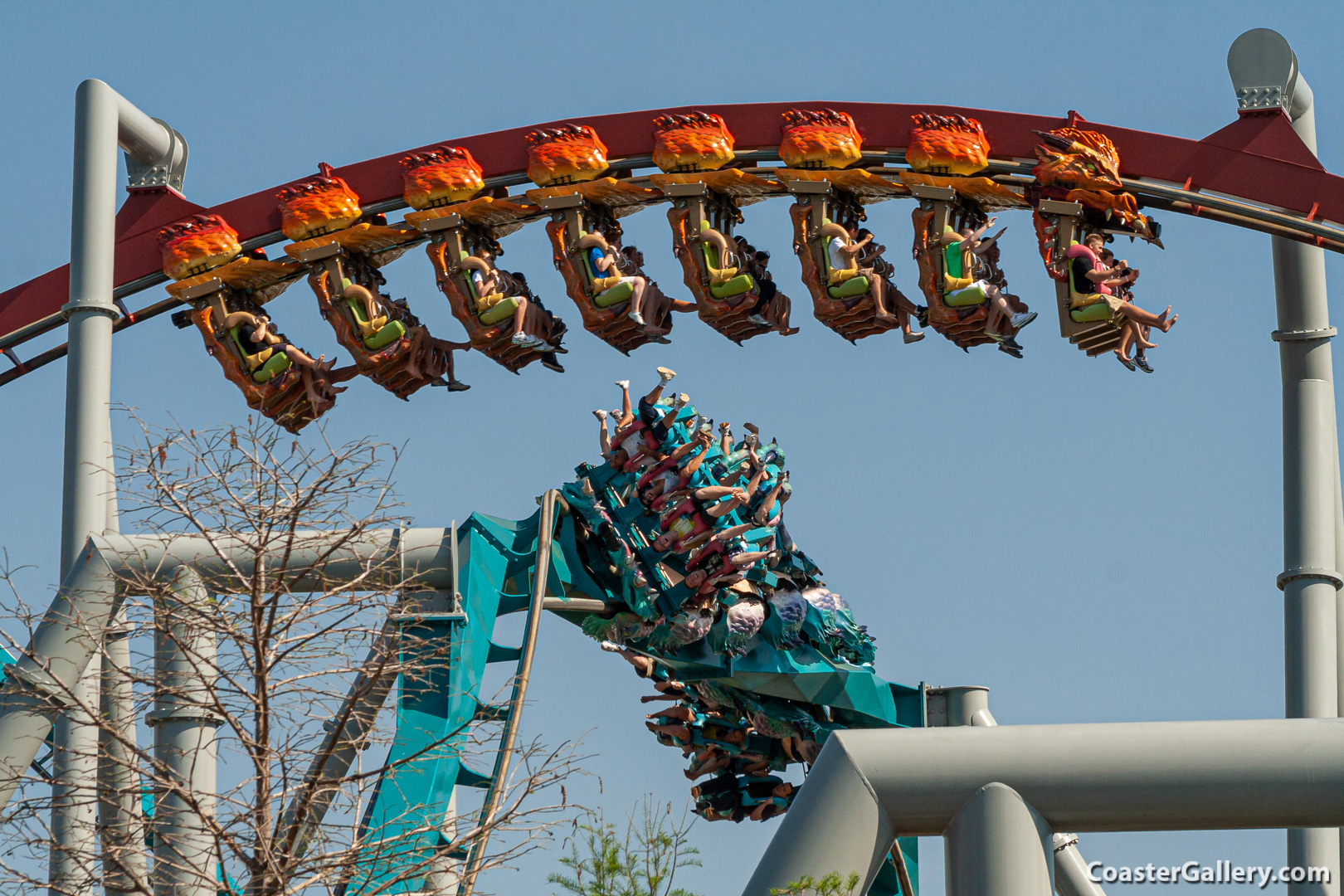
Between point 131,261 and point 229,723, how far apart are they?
7.16 m

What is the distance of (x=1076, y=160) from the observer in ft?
43.3

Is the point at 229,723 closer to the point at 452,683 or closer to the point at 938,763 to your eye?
the point at 938,763

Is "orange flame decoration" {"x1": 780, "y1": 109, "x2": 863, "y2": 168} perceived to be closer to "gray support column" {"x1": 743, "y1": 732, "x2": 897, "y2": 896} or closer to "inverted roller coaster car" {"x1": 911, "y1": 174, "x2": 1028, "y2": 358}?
"inverted roller coaster car" {"x1": 911, "y1": 174, "x2": 1028, "y2": 358}

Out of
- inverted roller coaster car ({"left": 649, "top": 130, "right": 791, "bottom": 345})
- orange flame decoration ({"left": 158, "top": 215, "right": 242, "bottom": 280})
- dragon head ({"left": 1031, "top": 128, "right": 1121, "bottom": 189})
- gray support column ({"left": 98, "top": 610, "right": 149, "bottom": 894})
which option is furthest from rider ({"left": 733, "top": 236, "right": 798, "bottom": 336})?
gray support column ({"left": 98, "top": 610, "right": 149, "bottom": 894})

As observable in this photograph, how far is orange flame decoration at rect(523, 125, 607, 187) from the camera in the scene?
13867 millimetres

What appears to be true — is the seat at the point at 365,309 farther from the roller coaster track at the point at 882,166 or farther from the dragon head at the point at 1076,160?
the dragon head at the point at 1076,160

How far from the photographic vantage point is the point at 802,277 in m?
13.6

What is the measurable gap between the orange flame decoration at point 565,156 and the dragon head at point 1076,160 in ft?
9.13

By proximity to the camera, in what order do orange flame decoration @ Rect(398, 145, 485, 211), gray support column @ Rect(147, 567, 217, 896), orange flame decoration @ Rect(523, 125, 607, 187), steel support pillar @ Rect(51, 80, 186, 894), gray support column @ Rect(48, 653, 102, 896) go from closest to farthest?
gray support column @ Rect(147, 567, 217, 896) < gray support column @ Rect(48, 653, 102, 896) < steel support pillar @ Rect(51, 80, 186, 894) < orange flame decoration @ Rect(523, 125, 607, 187) < orange flame decoration @ Rect(398, 145, 485, 211)

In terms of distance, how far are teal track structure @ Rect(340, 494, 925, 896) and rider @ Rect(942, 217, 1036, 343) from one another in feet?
8.62

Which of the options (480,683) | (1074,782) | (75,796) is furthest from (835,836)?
(480,683)

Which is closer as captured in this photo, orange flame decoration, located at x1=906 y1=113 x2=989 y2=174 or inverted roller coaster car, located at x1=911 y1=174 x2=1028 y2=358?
inverted roller coaster car, located at x1=911 y1=174 x2=1028 y2=358

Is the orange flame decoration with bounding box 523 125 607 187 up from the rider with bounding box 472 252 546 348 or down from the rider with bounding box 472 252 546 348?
up

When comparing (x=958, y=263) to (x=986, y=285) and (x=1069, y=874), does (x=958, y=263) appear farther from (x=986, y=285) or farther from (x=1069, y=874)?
(x=1069, y=874)
